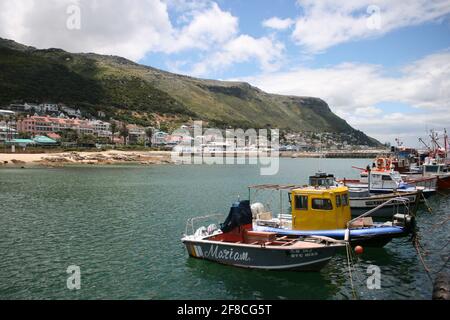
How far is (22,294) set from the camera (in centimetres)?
1655

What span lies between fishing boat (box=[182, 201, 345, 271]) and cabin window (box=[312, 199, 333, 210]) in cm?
225

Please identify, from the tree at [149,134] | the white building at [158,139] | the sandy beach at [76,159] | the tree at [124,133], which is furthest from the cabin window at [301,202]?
the white building at [158,139]

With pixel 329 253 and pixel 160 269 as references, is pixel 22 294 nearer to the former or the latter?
pixel 160 269

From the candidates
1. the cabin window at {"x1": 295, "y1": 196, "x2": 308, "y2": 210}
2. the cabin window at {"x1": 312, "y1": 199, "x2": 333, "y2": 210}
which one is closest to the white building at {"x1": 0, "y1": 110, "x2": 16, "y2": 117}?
the cabin window at {"x1": 295, "y1": 196, "x2": 308, "y2": 210}

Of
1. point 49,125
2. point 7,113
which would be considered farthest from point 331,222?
point 7,113

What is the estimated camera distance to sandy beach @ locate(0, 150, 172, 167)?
334 ft

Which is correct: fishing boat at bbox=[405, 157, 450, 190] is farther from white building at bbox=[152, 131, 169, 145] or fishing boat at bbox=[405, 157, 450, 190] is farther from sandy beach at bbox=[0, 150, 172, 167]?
white building at bbox=[152, 131, 169, 145]

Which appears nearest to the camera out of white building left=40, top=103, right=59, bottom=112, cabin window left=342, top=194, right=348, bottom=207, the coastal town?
cabin window left=342, top=194, right=348, bottom=207

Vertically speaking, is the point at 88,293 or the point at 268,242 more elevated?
the point at 268,242

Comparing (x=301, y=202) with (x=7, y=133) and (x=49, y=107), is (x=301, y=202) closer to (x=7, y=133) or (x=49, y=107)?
(x=7, y=133)

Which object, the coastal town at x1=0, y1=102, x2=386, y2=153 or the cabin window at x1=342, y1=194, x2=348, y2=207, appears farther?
the coastal town at x1=0, y1=102, x2=386, y2=153

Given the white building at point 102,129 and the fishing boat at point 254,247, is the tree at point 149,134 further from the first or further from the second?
the fishing boat at point 254,247
